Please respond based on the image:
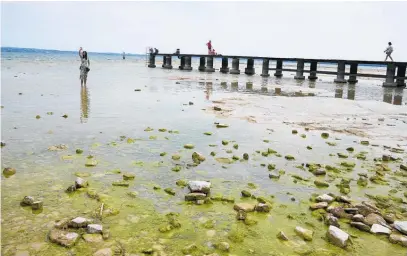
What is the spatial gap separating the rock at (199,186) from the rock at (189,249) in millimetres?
1455

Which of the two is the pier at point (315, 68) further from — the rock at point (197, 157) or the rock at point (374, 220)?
the rock at point (374, 220)

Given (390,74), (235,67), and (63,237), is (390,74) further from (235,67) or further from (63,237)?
(63,237)

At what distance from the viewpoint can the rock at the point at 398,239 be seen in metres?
4.05

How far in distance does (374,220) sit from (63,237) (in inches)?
154

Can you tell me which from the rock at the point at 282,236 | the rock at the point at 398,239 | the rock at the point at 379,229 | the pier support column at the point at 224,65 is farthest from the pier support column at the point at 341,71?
the rock at the point at 282,236

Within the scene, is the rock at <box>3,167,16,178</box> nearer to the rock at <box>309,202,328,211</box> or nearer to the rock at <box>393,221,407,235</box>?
the rock at <box>309,202,328,211</box>

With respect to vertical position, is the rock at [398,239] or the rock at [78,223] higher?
the rock at [78,223]

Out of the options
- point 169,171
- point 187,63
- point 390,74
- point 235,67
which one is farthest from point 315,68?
point 169,171

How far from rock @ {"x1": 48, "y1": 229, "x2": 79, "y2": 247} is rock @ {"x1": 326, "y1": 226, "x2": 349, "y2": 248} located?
116 inches

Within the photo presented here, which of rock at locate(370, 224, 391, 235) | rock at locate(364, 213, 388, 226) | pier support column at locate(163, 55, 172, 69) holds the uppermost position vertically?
pier support column at locate(163, 55, 172, 69)

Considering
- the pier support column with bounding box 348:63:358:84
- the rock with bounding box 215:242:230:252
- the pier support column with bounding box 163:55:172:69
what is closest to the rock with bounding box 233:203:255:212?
the rock with bounding box 215:242:230:252

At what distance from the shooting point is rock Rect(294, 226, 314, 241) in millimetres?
4086

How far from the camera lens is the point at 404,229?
428 centimetres

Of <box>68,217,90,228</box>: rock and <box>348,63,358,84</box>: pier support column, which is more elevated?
<box>348,63,358,84</box>: pier support column
